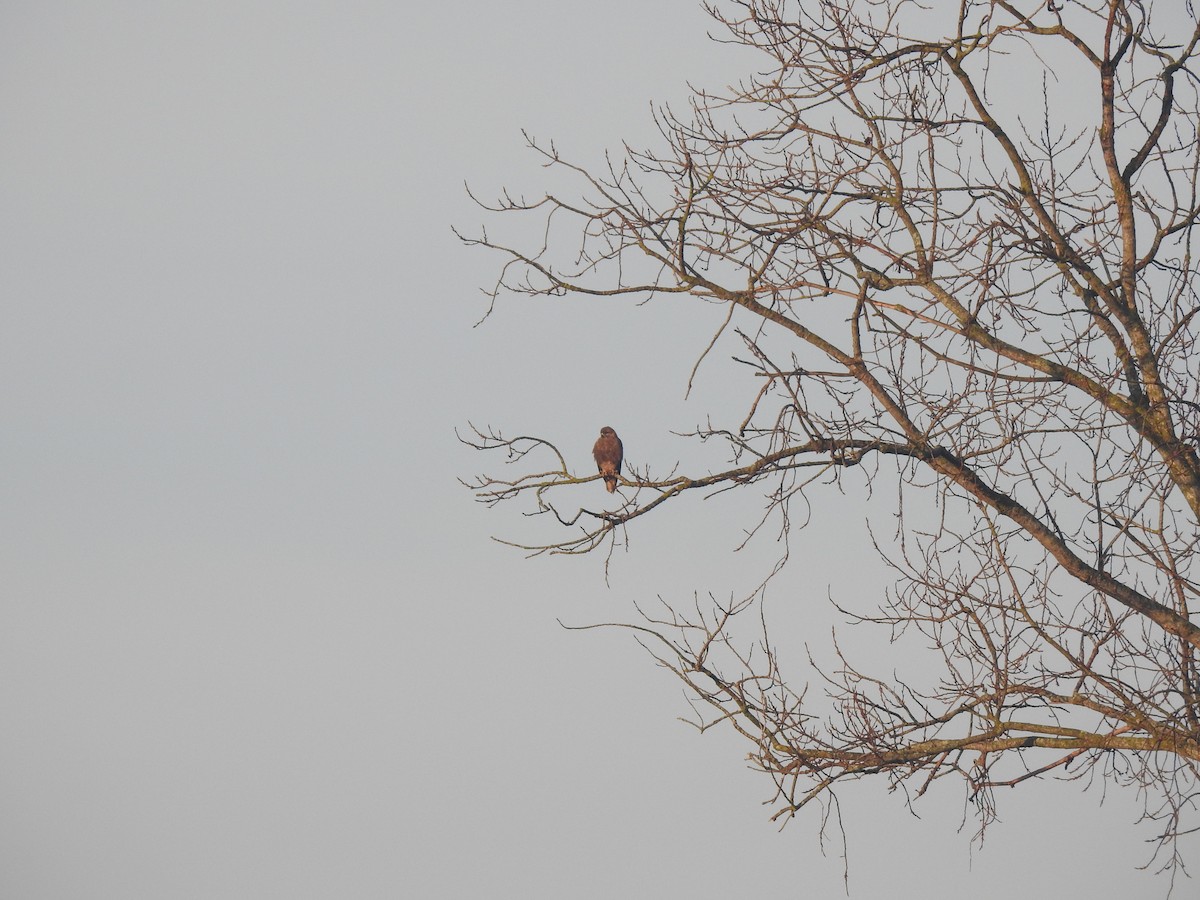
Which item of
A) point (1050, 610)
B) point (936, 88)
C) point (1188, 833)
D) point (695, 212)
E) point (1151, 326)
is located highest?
point (936, 88)

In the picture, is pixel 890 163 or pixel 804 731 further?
pixel 890 163

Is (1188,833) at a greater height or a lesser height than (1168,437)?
lesser

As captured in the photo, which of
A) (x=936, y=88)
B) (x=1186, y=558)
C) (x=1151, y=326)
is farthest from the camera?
(x=936, y=88)

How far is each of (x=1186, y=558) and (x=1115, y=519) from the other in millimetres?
322

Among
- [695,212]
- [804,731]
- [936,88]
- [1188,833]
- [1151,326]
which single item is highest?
[936,88]

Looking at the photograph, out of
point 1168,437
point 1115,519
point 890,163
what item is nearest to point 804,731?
point 1115,519

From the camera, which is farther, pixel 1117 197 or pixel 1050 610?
pixel 1117 197

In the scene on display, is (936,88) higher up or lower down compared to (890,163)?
higher up

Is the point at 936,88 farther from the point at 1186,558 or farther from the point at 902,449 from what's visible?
the point at 1186,558

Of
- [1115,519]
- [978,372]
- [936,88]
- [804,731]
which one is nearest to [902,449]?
[978,372]

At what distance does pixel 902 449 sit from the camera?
5754 mm

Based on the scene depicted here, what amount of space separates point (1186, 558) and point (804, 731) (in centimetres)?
167

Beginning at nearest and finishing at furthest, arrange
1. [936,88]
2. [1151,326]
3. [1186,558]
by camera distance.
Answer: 1. [1186,558]
2. [1151,326]
3. [936,88]

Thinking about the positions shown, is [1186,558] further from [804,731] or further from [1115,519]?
[804,731]
